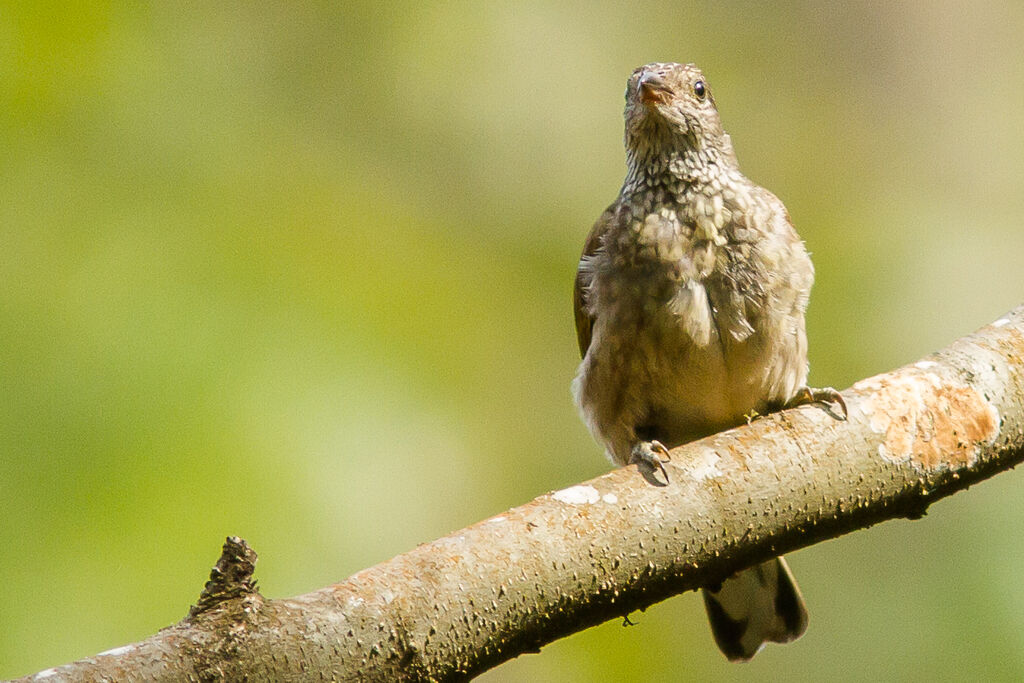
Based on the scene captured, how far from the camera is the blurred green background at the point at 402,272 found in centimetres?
325

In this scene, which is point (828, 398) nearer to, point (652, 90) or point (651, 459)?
point (651, 459)

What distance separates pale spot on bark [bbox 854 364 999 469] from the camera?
2848 mm

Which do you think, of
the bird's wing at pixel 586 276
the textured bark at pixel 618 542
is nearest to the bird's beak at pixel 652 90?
the bird's wing at pixel 586 276

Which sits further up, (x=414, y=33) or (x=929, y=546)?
(x=414, y=33)

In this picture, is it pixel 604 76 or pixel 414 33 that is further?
pixel 604 76

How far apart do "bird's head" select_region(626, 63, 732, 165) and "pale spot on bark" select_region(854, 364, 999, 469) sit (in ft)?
4.12

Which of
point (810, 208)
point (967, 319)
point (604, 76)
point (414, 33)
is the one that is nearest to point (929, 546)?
point (967, 319)

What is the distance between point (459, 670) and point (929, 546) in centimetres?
311

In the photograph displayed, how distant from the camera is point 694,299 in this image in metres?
3.54

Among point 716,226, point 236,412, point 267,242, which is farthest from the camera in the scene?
point 267,242

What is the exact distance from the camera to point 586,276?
12.7 feet

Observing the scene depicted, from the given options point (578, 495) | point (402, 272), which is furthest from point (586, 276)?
point (578, 495)

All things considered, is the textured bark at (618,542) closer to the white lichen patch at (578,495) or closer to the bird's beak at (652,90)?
the white lichen patch at (578,495)

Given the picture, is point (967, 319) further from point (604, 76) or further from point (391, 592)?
point (391, 592)
